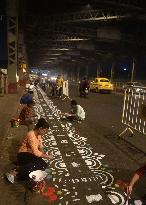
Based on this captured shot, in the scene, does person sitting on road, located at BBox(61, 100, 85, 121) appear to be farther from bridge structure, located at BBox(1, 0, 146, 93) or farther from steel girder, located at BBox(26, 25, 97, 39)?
steel girder, located at BBox(26, 25, 97, 39)

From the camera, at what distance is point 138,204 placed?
502cm

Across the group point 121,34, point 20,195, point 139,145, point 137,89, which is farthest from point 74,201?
point 121,34

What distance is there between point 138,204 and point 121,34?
34794mm

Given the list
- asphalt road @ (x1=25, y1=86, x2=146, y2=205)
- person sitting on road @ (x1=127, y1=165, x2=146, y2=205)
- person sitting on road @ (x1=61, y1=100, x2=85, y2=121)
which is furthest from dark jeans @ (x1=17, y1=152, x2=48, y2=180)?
person sitting on road @ (x1=61, y1=100, x2=85, y2=121)

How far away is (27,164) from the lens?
19.1 ft

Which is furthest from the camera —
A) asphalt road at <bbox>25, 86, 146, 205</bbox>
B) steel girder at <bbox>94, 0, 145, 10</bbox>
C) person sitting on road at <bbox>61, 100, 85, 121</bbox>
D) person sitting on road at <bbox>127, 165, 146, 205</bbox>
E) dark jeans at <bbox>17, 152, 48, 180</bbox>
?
Answer: steel girder at <bbox>94, 0, 145, 10</bbox>

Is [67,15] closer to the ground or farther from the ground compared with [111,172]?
farther from the ground

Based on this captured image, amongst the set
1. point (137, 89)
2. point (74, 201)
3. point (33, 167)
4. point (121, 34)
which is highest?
point (121, 34)

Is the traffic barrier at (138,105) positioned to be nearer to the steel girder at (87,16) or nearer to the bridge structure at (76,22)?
the bridge structure at (76,22)

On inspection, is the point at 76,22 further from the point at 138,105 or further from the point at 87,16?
the point at 138,105

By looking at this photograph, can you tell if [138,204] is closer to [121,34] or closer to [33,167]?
[33,167]

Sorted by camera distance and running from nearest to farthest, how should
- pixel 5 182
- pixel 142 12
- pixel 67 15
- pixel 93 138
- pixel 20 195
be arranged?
pixel 20 195, pixel 5 182, pixel 93 138, pixel 142 12, pixel 67 15

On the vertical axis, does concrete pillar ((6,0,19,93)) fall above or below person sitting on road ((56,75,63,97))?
above

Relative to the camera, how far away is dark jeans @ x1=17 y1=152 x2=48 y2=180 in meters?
5.74
